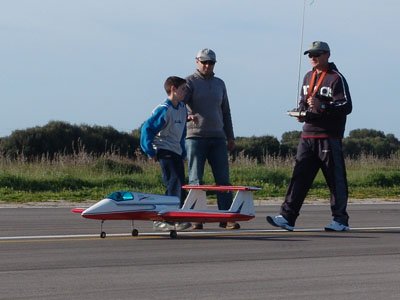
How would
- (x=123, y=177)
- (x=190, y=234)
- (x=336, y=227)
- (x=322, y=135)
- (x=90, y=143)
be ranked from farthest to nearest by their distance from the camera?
(x=90, y=143) < (x=123, y=177) < (x=336, y=227) < (x=322, y=135) < (x=190, y=234)

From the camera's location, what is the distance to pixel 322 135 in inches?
531

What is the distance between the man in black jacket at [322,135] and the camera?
1330 centimetres

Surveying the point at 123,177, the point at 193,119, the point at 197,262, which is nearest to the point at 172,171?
the point at 193,119

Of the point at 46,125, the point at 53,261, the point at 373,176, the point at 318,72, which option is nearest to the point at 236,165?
the point at 373,176

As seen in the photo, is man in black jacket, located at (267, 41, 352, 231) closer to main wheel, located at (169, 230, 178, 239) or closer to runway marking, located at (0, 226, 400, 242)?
runway marking, located at (0, 226, 400, 242)

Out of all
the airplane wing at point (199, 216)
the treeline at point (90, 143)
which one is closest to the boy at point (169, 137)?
the airplane wing at point (199, 216)

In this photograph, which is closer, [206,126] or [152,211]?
[152,211]

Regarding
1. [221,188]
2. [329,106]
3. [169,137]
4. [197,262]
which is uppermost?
[329,106]

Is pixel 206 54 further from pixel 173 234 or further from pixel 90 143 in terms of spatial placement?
pixel 90 143

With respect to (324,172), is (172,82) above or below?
above

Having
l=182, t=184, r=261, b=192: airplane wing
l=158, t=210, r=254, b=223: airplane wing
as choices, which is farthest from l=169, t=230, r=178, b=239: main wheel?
l=182, t=184, r=261, b=192: airplane wing

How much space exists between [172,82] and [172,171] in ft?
3.45

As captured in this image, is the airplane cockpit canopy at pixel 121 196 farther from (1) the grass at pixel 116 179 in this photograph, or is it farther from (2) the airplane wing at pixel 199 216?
(1) the grass at pixel 116 179

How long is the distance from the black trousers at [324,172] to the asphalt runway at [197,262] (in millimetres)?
313
